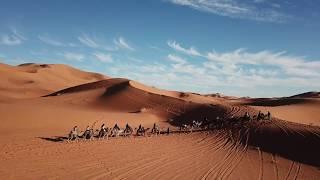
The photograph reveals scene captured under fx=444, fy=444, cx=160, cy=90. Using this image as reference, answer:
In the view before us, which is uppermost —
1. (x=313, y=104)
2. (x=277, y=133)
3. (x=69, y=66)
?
(x=69, y=66)

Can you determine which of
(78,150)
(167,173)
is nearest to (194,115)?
(78,150)

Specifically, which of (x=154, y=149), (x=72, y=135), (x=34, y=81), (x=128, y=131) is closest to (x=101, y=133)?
(x=72, y=135)

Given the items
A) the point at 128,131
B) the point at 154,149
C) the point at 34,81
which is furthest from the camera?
the point at 34,81

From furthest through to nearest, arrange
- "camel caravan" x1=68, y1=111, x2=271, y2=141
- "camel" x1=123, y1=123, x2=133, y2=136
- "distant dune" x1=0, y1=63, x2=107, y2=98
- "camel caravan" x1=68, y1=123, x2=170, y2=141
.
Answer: "distant dune" x1=0, y1=63, x2=107, y2=98 → "camel" x1=123, y1=123, x2=133, y2=136 → "camel caravan" x1=68, y1=111, x2=271, y2=141 → "camel caravan" x1=68, y1=123, x2=170, y2=141

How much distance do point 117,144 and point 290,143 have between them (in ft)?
32.1

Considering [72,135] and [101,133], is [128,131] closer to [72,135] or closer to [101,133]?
[101,133]

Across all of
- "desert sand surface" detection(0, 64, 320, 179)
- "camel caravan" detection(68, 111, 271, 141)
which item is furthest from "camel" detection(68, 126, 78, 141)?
"desert sand surface" detection(0, 64, 320, 179)

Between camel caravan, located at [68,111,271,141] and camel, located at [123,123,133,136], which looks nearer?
camel caravan, located at [68,111,271,141]

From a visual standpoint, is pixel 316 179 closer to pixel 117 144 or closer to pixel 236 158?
pixel 236 158

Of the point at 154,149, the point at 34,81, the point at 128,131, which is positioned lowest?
the point at 154,149

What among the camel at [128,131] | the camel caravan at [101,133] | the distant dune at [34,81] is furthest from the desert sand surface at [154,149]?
the distant dune at [34,81]

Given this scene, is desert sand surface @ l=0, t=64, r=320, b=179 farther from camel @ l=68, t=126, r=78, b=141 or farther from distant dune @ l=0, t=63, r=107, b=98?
distant dune @ l=0, t=63, r=107, b=98

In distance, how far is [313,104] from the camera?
62.9 m

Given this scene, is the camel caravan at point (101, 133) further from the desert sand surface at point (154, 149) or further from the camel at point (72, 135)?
the desert sand surface at point (154, 149)
